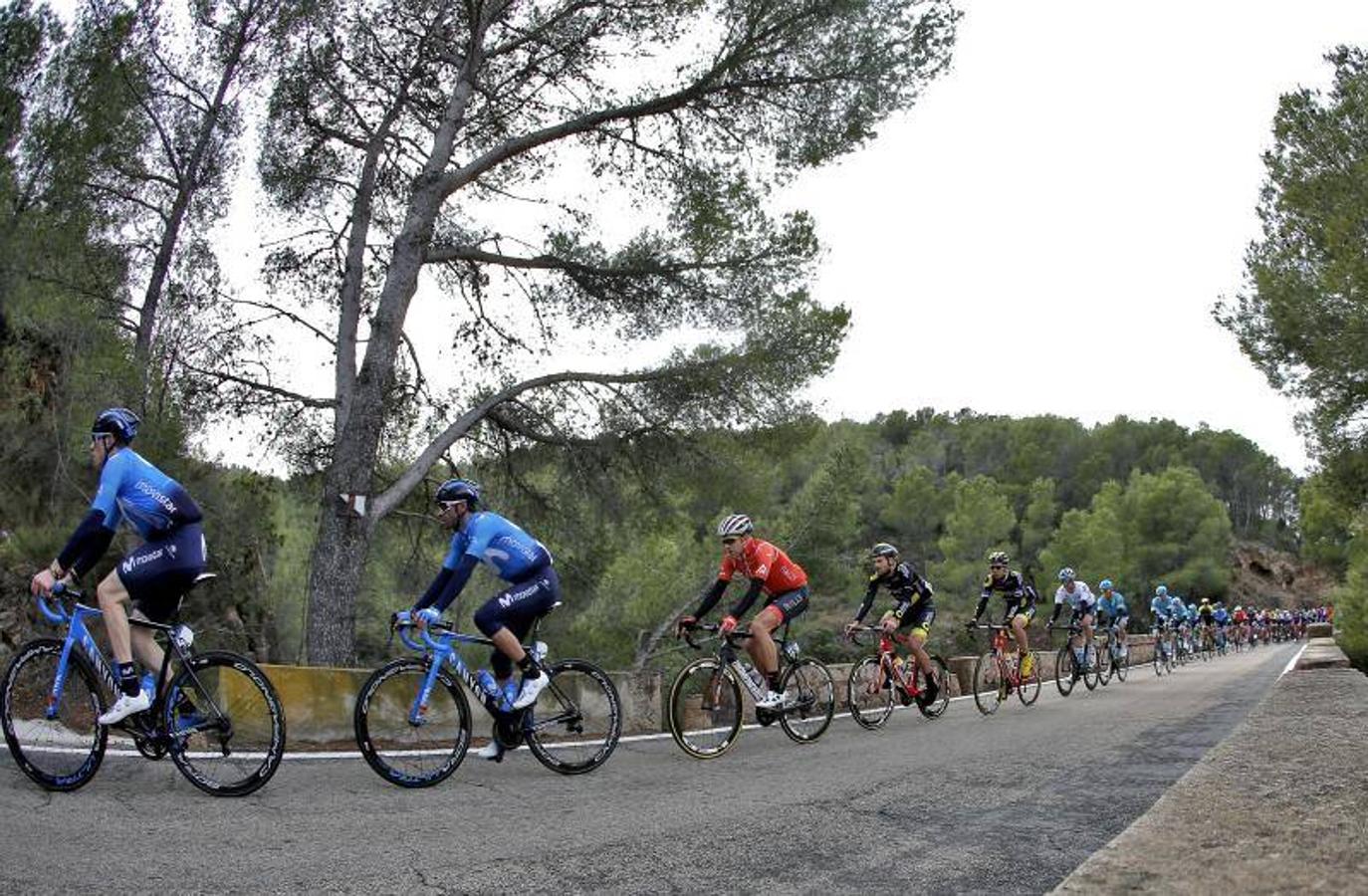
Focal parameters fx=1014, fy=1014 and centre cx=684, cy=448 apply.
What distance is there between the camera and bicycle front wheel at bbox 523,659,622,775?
664 centimetres

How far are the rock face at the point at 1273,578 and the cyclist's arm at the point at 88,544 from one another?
11126cm

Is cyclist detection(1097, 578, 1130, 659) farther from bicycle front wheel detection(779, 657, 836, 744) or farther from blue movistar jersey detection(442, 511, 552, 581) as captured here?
blue movistar jersey detection(442, 511, 552, 581)

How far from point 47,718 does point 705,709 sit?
4452 millimetres

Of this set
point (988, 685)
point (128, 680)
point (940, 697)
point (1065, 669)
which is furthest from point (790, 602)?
point (1065, 669)

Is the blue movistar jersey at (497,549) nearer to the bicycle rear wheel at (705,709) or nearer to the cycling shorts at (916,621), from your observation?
the bicycle rear wheel at (705,709)

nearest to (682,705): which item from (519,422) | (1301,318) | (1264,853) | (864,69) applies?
(1264,853)

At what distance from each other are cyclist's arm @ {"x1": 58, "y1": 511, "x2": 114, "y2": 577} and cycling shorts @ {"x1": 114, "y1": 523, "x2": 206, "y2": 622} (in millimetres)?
145

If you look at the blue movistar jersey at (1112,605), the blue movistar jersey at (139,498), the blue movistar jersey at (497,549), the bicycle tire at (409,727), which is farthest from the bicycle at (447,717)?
the blue movistar jersey at (1112,605)

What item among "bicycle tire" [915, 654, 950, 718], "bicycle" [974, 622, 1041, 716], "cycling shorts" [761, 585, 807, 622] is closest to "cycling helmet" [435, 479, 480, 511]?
"cycling shorts" [761, 585, 807, 622]

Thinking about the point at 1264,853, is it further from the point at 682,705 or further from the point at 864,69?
the point at 864,69

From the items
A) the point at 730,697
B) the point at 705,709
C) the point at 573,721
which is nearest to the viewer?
the point at 573,721

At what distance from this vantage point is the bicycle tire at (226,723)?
5434mm

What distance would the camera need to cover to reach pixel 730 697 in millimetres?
8188

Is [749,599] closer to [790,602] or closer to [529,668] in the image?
[790,602]
